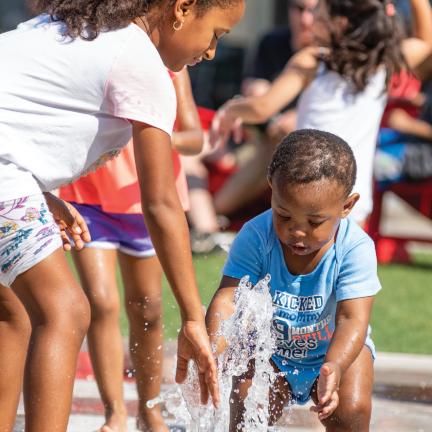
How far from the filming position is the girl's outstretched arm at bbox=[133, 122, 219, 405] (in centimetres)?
280

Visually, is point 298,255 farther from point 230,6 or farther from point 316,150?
point 230,6

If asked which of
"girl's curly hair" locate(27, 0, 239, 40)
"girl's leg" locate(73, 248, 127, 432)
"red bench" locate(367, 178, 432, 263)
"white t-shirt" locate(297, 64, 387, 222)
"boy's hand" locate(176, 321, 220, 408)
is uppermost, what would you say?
"girl's curly hair" locate(27, 0, 239, 40)

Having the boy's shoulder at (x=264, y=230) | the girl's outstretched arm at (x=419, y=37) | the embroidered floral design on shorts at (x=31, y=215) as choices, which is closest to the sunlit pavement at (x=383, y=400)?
the boy's shoulder at (x=264, y=230)

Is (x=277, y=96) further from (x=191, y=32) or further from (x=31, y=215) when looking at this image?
(x=31, y=215)

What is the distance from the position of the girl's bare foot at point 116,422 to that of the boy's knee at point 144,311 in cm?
33

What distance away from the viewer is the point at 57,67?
2.82 meters

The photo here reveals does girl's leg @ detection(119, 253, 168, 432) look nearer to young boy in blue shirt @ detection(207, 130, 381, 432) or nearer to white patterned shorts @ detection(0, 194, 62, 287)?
young boy in blue shirt @ detection(207, 130, 381, 432)

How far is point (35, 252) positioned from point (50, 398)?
383 millimetres

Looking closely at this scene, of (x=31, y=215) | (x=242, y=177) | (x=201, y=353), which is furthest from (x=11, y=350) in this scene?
(x=242, y=177)

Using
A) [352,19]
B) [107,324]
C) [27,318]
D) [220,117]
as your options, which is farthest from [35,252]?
[352,19]

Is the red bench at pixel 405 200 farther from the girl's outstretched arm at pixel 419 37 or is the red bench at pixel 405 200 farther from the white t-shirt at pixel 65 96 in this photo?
the white t-shirt at pixel 65 96

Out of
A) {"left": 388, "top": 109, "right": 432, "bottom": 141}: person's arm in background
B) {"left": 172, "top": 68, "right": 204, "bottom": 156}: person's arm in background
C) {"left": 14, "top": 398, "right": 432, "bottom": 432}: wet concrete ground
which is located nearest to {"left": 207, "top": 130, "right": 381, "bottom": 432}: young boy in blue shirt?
{"left": 14, "top": 398, "right": 432, "bottom": 432}: wet concrete ground

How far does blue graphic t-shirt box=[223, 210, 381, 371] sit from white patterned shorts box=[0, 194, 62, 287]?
64 centimetres

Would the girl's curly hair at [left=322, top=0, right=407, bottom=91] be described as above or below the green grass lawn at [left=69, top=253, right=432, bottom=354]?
above
